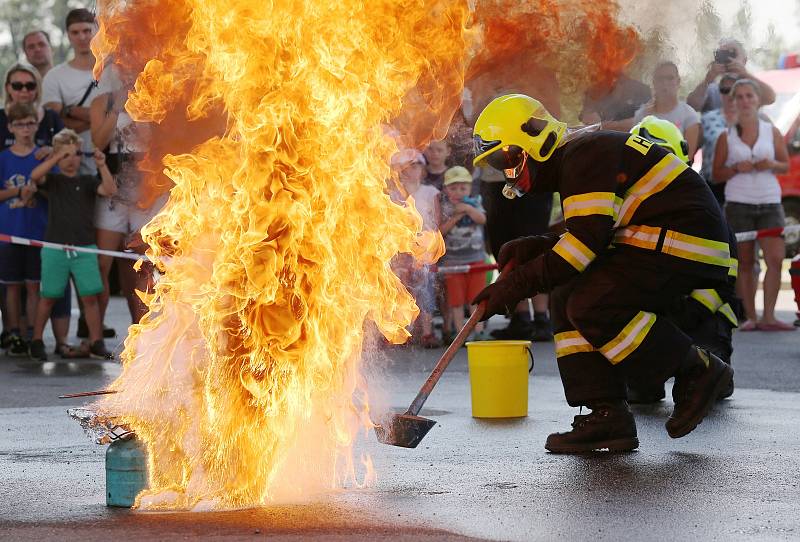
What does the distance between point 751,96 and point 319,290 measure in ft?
25.9

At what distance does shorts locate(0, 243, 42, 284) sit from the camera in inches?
433

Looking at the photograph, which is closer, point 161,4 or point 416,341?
point 161,4

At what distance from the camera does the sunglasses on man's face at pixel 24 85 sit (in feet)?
35.4

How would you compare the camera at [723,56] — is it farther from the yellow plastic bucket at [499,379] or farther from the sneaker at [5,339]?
the sneaker at [5,339]

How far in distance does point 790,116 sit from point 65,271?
8.67 metres

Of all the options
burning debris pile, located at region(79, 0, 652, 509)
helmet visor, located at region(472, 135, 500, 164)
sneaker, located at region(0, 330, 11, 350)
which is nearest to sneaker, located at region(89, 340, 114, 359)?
sneaker, located at region(0, 330, 11, 350)

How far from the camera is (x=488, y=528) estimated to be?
4266mm

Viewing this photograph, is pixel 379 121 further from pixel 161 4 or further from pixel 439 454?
pixel 439 454

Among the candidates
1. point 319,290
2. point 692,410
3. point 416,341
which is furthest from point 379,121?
point 416,341

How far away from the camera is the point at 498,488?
16.4 ft

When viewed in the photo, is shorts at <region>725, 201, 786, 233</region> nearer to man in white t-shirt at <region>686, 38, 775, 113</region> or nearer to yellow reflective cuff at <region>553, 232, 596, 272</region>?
man in white t-shirt at <region>686, 38, 775, 113</region>

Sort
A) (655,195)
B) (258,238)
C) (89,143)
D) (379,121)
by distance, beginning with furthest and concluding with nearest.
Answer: (89,143) → (655,195) → (379,121) → (258,238)

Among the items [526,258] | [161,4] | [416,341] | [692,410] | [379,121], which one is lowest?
[416,341]

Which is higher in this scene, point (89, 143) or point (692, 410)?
point (89, 143)
